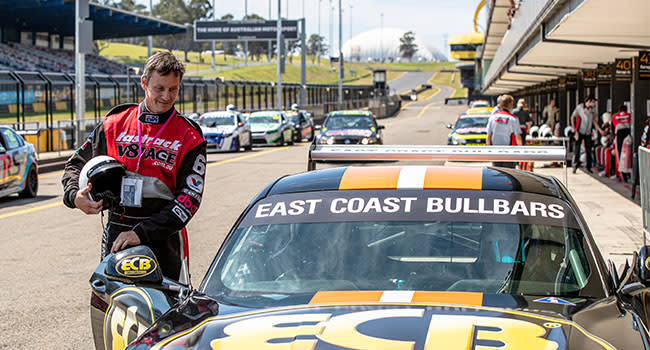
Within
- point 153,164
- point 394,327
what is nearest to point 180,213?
point 153,164

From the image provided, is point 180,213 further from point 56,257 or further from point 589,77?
point 589,77

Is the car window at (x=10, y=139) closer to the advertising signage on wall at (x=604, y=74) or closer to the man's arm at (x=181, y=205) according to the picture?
the man's arm at (x=181, y=205)

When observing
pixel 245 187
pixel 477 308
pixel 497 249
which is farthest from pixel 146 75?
pixel 245 187

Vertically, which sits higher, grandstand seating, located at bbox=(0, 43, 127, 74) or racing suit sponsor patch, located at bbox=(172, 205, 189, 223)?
grandstand seating, located at bbox=(0, 43, 127, 74)

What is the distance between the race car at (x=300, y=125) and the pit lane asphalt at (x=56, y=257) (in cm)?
2204

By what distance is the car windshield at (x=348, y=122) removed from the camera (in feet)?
92.2

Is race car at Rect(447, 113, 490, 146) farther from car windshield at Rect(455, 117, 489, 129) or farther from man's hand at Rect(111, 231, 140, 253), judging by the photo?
man's hand at Rect(111, 231, 140, 253)

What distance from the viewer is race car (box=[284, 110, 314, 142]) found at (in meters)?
41.7

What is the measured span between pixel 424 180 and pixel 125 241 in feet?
4.69

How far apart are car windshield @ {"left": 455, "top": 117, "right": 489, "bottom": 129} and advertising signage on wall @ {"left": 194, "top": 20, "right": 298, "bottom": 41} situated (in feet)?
191

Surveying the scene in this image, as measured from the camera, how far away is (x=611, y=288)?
3562 millimetres

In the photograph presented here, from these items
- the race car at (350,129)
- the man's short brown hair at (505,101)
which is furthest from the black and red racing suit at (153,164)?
the race car at (350,129)

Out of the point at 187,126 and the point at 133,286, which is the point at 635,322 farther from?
the point at 187,126

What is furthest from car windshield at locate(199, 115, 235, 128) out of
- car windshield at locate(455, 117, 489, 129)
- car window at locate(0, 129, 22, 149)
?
car window at locate(0, 129, 22, 149)
